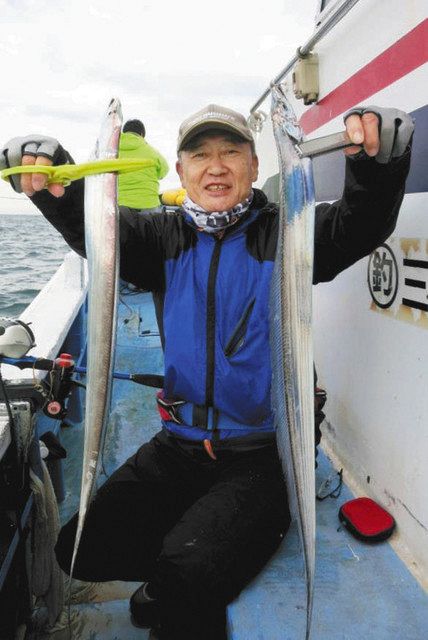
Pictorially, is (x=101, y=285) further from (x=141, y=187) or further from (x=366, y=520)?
(x=141, y=187)

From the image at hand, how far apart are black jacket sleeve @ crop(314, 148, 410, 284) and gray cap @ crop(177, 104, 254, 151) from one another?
53 cm

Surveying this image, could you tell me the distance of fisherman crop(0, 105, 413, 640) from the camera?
1.89 meters

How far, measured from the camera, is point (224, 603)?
6.22 feet

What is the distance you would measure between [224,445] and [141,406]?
7.15 ft

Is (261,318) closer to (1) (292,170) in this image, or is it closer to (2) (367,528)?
(1) (292,170)

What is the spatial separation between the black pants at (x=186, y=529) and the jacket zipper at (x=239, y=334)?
1.55ft

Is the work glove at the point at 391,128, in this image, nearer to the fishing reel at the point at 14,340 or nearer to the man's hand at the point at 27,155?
the man's hand at the point at 27,155

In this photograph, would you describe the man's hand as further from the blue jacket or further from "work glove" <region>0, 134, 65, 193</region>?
the blue jacket

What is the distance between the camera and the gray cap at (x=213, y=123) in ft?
7.22

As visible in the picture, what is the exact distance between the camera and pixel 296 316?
4.97 ft

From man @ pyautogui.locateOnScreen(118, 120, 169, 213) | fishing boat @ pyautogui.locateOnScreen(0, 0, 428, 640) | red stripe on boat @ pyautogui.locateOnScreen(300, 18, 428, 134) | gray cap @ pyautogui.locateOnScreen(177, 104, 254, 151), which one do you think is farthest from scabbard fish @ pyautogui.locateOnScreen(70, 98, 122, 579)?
man @ pyautogui.locateOnScreen(118, 120, 169, 213)

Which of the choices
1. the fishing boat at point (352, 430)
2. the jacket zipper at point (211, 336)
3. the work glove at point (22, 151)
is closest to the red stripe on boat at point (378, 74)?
the fishing boat at point (352, 430)

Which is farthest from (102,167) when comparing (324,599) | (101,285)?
(324,599)

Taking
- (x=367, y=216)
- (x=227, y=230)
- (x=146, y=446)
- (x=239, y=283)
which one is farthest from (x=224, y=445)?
(x=367, y=216)
